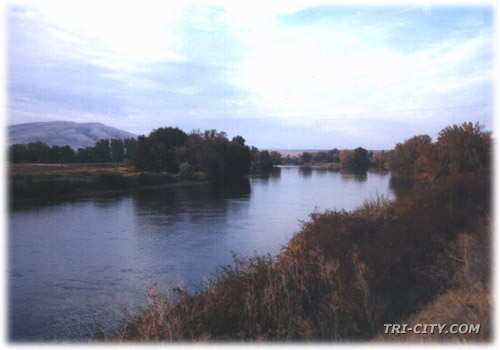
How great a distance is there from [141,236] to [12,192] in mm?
14323

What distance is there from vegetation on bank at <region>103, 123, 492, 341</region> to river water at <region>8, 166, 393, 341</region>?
1.02 m

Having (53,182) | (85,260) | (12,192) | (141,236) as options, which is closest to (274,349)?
(85,260)

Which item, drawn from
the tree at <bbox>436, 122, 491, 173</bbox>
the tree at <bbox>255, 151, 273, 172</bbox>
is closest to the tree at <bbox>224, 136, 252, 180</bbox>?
the tree at <bbox>255, 151, 273, 172</bbox>

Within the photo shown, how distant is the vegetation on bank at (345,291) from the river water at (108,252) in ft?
3.36

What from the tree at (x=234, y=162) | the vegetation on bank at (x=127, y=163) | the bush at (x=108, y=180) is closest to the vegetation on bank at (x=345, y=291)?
the vegetation on bank at (x=127, y=163)

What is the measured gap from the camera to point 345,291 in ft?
17.5

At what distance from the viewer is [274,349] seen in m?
4.16

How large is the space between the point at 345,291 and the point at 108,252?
331 inches

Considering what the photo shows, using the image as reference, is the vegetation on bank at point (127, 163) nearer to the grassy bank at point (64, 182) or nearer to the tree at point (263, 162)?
the grassy bank at point (64, 182)

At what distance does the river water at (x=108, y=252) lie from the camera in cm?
715

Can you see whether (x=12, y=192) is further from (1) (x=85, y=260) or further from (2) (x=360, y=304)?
(2) (x=360, y=304)

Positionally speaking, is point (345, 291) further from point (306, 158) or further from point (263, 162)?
point (306, 158)

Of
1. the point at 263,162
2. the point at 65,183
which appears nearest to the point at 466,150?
the point at 65,183

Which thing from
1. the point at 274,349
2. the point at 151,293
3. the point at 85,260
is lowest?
the point at 85,260
